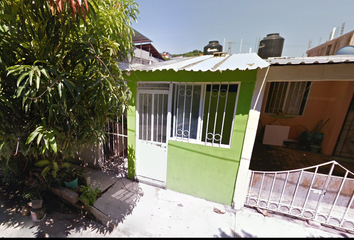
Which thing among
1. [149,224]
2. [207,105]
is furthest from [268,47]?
[149,224]

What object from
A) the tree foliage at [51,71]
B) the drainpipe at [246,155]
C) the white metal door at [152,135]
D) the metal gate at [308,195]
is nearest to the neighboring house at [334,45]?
the metal gate at [308,195]

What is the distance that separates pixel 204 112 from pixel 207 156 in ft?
3.13

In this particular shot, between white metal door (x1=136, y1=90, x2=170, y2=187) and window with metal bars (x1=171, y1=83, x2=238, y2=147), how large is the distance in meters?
0.27

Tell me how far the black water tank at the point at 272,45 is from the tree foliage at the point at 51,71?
4.59 metres

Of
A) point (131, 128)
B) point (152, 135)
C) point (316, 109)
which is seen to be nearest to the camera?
point (152, 135)

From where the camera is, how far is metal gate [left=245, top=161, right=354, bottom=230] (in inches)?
90.4

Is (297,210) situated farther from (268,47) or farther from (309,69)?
(268,47)

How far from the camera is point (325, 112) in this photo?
17.6ft

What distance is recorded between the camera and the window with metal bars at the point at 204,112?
2.71 metres

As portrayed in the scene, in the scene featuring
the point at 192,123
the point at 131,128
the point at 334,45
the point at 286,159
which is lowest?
the point at 286,159

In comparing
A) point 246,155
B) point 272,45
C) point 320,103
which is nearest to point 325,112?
point 320,103

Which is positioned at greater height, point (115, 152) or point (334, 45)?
point (334, 45)

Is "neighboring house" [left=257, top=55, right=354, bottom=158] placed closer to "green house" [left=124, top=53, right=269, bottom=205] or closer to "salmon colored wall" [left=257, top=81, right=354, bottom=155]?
"salmon colored wall" [left=257, top=81, right=354, bottom=155]

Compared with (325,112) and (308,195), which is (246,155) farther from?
(325,112)
